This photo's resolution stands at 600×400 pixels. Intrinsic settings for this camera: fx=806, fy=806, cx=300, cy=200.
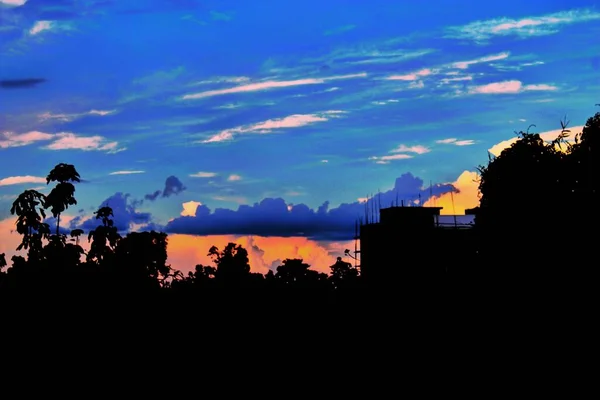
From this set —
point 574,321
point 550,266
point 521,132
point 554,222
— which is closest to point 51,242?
point 574,321

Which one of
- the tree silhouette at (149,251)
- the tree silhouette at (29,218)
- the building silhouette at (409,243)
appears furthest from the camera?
the building silhouette at (409,243)

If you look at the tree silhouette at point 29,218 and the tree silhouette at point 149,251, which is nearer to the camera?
the tree silhouette at point 29,218

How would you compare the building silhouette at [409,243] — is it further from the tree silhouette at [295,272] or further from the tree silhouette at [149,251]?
the tree silhouette at [149,251]

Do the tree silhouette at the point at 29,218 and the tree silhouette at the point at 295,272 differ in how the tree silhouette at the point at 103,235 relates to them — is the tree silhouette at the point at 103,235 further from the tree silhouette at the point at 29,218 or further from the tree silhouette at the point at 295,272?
the tree silhouette at the point at 295,272

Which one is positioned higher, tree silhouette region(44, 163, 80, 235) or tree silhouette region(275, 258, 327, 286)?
tree silhouette region(44, 163, 80, 235)

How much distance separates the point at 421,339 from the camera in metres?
37.7

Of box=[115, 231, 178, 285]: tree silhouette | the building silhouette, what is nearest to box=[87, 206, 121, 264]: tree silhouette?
box=[115, 231, 178, 285]: tree silhouette

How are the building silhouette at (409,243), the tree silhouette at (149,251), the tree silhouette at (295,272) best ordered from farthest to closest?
the building silhouette at (409,243), the tree silhouette at (295,272), the tree silhouette at (149,251)

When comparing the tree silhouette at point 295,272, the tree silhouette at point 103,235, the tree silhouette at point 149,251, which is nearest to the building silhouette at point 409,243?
the tree silhouette at point 295,272

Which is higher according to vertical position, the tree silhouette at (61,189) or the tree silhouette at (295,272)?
the tree silhouette at (61,189)

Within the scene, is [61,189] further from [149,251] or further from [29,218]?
[149,251]

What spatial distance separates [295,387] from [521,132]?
130ft

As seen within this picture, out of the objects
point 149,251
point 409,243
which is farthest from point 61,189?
point 409,243

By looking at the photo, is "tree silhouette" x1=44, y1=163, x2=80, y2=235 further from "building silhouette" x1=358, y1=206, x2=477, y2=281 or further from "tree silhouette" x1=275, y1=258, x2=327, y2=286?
"building silhouette" x1=358, y1=206, x2=477, y2=281
